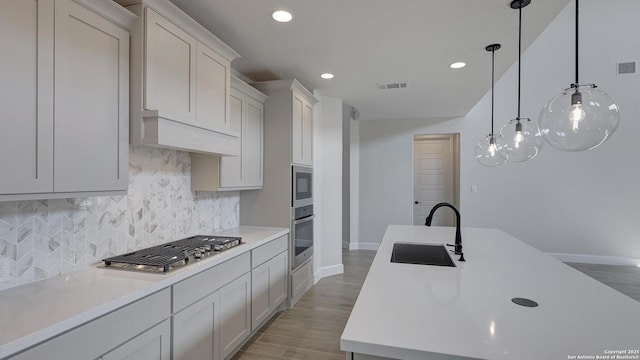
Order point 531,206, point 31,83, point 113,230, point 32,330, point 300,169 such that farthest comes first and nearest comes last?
point 531,206
point 300,169
point 113,230
point 31,83
point 32,330

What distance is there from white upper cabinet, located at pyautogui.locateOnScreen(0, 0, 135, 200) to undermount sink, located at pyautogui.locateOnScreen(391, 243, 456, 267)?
183 cm

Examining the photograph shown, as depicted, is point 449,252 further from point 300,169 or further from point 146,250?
point 146,250

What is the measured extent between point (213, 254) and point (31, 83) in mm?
1307

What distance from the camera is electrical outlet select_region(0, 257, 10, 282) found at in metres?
1.40

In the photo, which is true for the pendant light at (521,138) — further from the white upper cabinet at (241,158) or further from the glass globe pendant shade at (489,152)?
the white upper cabinet at (241,158)

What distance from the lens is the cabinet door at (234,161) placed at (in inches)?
103

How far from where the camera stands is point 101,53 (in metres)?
1.55

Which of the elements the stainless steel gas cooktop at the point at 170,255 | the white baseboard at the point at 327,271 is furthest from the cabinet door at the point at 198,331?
the white baseboard at the point at 327,271

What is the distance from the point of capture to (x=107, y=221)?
1903mm

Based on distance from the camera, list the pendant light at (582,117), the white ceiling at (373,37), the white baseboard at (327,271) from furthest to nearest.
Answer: the white baseboard at (327,271) < the white ceiling at (373,37) < the pendant light at (582,117)

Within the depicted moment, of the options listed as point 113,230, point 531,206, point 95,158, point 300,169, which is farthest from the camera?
point 531,206

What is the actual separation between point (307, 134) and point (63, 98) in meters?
2.55

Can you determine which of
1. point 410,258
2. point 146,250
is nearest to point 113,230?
point 146,250

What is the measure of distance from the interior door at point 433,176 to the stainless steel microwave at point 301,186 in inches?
126
